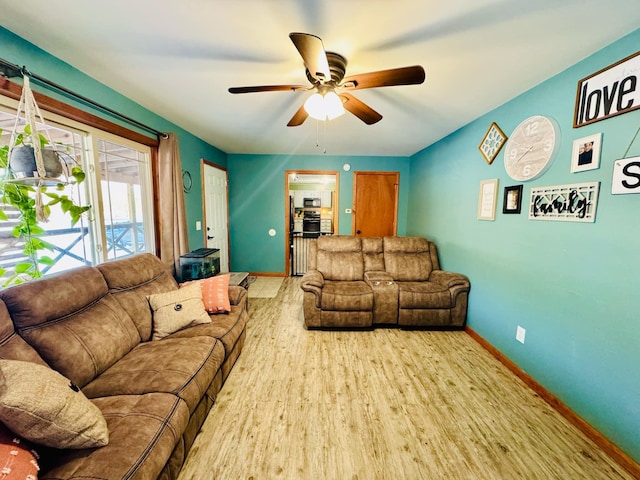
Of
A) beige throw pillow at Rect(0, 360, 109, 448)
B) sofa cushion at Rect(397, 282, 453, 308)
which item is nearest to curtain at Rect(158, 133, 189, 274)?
beige throw pillow at Rect(0, 360, 109, 448)

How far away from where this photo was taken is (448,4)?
1.20 m

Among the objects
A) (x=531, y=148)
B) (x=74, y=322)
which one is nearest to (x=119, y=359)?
(x=74, y=322)

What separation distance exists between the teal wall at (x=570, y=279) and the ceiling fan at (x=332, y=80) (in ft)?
4.07

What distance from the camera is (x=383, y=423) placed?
163 cm

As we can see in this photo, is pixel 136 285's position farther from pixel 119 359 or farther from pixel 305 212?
pixel 305 212

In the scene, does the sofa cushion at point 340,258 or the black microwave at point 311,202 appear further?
the black microwave at point 311,202

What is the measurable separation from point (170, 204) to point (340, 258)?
2153mm

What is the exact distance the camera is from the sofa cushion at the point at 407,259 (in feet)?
10.7

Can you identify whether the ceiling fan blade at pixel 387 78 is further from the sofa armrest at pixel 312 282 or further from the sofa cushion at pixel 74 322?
the sofa cushion at pixel 74 322

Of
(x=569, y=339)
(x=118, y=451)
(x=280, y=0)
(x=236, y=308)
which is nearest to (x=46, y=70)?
(x=280, y=0)

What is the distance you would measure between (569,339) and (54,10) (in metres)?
3.69

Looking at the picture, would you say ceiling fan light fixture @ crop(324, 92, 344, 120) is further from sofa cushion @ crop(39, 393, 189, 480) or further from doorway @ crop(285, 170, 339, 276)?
doorway @ crop(285, 170, 339, 276)

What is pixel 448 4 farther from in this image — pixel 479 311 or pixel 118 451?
pixel 479 311

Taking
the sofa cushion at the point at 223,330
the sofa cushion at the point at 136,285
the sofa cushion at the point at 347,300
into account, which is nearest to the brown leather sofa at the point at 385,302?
the sofa cushion at the point at 347,300
